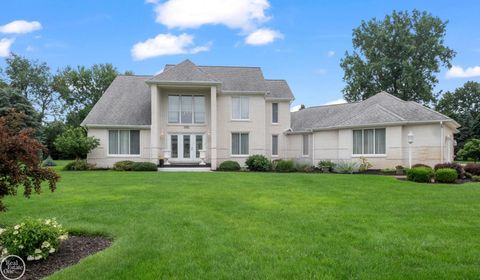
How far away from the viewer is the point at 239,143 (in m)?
26.7

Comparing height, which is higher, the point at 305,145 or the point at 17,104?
the point at 17,104

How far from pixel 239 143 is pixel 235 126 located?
136cm

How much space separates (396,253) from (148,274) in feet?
12.5

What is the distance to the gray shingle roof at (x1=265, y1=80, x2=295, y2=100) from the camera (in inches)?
1145

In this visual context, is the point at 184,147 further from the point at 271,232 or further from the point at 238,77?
the point at 271,232

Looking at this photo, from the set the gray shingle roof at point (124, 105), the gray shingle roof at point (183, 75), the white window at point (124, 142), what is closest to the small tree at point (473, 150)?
the gray shingle roof at point (183, 75)

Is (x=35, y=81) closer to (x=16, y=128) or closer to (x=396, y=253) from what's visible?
(x=16, y=128)

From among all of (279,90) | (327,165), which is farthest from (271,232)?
(279,90)

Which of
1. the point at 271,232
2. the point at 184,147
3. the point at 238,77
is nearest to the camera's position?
the point at 271,232

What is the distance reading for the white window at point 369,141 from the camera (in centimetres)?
2275

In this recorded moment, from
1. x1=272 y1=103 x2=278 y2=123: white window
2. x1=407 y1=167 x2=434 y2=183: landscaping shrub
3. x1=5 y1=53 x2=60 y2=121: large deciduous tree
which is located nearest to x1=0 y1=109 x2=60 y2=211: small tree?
x1=407 y1=167 x2=434 y2=183: landscaping shrub

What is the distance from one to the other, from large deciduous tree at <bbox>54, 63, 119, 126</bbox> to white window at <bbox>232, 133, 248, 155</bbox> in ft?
110

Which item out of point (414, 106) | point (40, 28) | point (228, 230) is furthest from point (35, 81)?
point (228, 230)

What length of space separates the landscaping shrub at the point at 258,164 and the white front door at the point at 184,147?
4.32m
